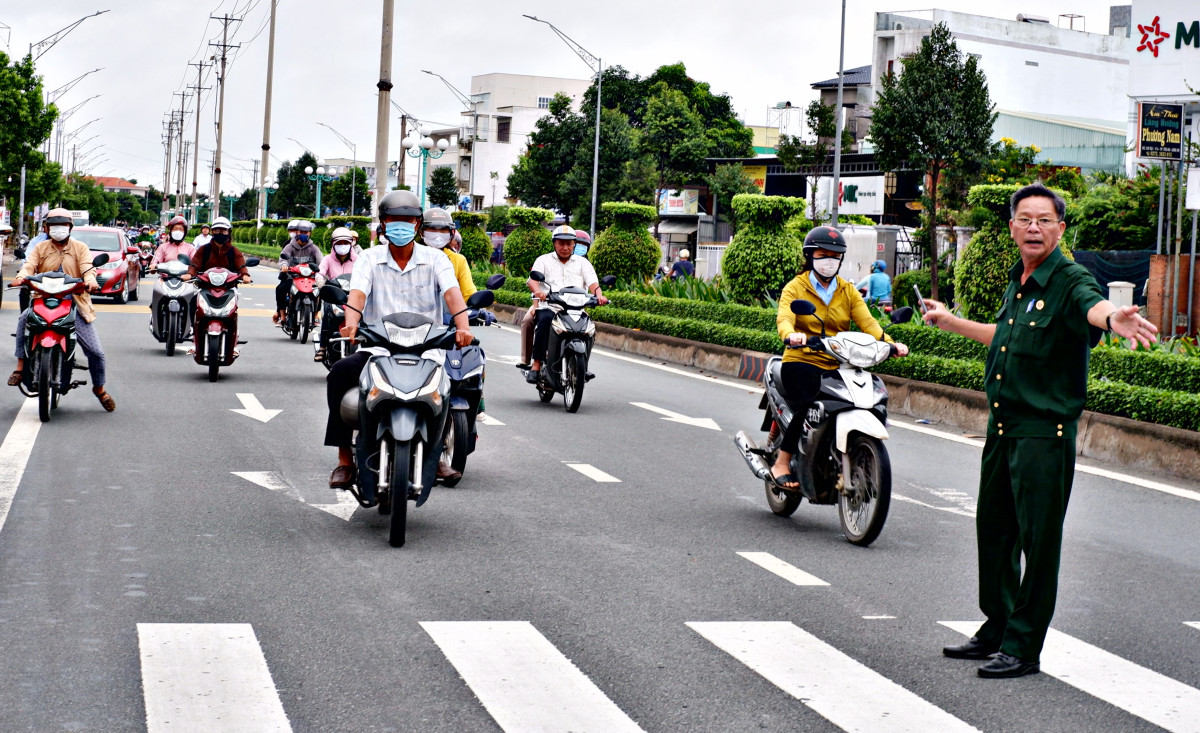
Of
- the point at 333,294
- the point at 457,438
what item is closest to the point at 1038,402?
the point at 333,294

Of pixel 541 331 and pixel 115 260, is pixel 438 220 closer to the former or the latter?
pixel 541 331

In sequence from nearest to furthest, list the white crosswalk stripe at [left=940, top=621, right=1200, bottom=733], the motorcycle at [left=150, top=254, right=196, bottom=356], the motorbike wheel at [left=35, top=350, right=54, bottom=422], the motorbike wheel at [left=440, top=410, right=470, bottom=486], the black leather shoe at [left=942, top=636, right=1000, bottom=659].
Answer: the white crosswalk stripe at [left=940, top=621, right=1200, bottom=733] < the black leather shoe at [left=942, top=636, right=1000, bottom=659] < the motorbike wheel at [left=440, top=410, right=470, bottom=486] < the motorbike wheel at [left=35, top=350, right=54, bottom=422] < the motorcycle at [left=150, top=254, right=196, bottom=356]

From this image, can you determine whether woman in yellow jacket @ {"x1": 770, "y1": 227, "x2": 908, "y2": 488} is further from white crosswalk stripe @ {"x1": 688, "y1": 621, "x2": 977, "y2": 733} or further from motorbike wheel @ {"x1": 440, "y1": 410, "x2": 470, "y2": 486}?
white crosswalk stripe @ {"x1": 688, "y1": 621, "x2": 977, "y2": 733}

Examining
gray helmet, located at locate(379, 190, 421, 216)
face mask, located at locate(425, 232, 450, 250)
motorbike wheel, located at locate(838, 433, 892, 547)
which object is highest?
gray helmet, located at locate(379, 190, 421, 216)

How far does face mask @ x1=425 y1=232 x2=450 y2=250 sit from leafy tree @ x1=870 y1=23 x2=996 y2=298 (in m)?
30.3

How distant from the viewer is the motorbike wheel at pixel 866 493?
25.2 feet

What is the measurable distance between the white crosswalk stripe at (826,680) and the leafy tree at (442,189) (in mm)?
83100

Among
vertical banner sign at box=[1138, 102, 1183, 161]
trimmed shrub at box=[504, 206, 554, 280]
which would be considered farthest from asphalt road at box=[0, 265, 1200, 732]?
trimmed shrub at box=[504, 206, 554, 280]

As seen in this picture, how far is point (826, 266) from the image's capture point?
27.8 feet

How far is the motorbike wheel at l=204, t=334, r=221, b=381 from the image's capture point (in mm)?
15703

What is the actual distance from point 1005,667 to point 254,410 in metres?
9.14

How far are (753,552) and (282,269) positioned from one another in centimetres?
1509

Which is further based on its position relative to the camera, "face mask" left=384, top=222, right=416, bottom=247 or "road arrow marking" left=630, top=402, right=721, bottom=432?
"road arrow marking" left=630, top=402, right=721, bottom=432

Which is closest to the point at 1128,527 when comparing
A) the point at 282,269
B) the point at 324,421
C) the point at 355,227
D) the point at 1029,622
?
the point at 1029,622
